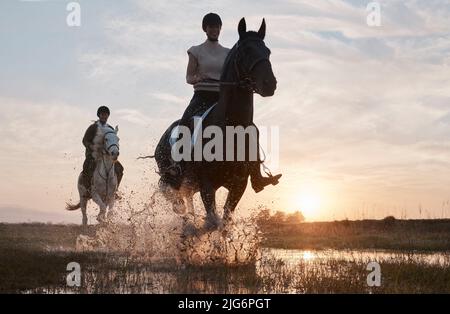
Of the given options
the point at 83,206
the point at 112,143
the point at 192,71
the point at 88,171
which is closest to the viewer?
the point at 192,71

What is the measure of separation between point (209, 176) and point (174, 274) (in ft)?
5.95

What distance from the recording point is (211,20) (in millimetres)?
11500

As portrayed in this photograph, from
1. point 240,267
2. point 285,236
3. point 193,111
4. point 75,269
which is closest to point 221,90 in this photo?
point 193,111

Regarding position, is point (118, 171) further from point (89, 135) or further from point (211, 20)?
point (211, 20)

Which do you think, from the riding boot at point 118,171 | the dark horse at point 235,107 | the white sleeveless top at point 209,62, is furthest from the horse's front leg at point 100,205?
the white sleeveless top at point 209,62

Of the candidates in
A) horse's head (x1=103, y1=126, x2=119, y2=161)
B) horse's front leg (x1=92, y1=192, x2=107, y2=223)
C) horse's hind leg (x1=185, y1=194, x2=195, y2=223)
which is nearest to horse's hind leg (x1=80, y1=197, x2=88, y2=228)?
horse's front leg (x1=92, y1=192, x2=107, y2=223)

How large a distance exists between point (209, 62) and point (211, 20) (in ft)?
2.73

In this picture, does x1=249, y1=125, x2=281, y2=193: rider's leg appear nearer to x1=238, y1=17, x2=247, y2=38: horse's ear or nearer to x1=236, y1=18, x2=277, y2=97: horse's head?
x1=236, y1=18, x2=277, y2=97: horse's head

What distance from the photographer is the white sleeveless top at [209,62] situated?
11266 mm

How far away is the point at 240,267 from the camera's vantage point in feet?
33.4

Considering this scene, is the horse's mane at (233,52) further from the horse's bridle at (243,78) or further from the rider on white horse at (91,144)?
the rider on white horse at (91,144)

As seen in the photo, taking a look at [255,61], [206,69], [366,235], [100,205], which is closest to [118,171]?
[100,205]

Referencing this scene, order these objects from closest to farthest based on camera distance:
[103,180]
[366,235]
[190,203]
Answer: [190,203] → [103,180] → [366,235]

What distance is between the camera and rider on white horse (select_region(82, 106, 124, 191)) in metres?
18.2
